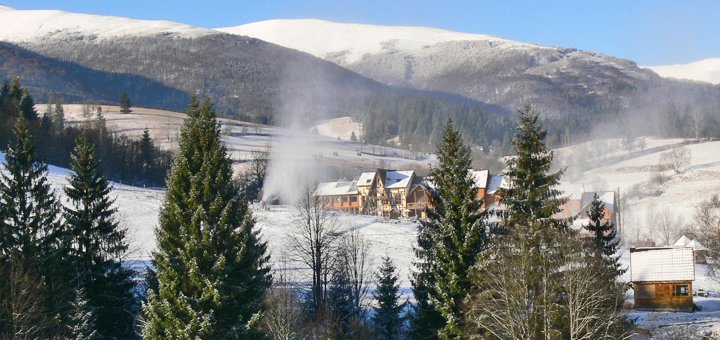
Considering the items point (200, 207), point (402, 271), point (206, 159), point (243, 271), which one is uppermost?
point (206, 159)

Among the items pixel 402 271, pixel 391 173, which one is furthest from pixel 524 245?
pixel 391 173

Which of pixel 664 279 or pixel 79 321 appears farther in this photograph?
pixel 664 279

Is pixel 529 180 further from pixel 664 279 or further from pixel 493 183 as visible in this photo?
pixel 493 183

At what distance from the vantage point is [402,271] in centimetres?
5772

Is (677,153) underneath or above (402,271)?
above

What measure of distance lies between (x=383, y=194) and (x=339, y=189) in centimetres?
829

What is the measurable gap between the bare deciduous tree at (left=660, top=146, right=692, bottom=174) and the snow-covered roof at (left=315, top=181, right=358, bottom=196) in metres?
69.9

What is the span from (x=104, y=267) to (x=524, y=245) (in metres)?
20.9

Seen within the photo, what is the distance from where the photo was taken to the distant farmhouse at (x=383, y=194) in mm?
103938

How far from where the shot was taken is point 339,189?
112125 millimetres

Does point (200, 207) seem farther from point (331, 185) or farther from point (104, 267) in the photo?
point (331, 185)

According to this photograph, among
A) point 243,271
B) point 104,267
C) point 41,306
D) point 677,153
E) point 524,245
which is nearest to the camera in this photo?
point 524,245

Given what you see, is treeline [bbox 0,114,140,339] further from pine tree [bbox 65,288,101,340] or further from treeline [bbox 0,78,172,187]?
treeline [bbox 0,78,172,187]

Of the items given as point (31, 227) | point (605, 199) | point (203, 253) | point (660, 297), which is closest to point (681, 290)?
point (660, 297)
